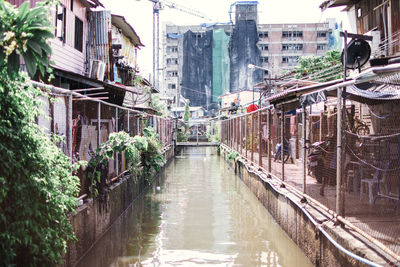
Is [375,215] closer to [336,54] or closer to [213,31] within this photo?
[336,54]

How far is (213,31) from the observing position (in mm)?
70188

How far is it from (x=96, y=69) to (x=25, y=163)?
42.1 ft

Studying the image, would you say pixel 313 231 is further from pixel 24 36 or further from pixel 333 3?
pixel 333 3

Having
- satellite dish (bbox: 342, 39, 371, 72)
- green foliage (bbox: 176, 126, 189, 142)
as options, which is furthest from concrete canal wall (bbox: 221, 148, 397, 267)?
green foliage (bbox: 176, 126, 189, 142)

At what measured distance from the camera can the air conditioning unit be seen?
16.4 meters

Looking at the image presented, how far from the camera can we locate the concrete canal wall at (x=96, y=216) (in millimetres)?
5969

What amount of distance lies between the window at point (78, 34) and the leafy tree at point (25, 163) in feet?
37.7

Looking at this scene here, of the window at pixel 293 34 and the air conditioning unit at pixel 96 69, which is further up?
the window at pixel 293 34

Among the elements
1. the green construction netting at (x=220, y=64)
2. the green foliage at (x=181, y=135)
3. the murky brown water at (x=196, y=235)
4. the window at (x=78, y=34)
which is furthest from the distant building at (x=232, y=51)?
the murky brown water at (x=196, y=235)

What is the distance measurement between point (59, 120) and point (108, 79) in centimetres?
1275

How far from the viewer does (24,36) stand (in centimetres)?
304

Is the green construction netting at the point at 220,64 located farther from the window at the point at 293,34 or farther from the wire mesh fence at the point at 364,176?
the wire mesh fence at the point at 364,176

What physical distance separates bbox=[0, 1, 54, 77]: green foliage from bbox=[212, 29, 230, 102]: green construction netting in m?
66.5

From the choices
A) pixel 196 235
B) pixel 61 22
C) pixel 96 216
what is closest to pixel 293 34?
pixel 61 22
